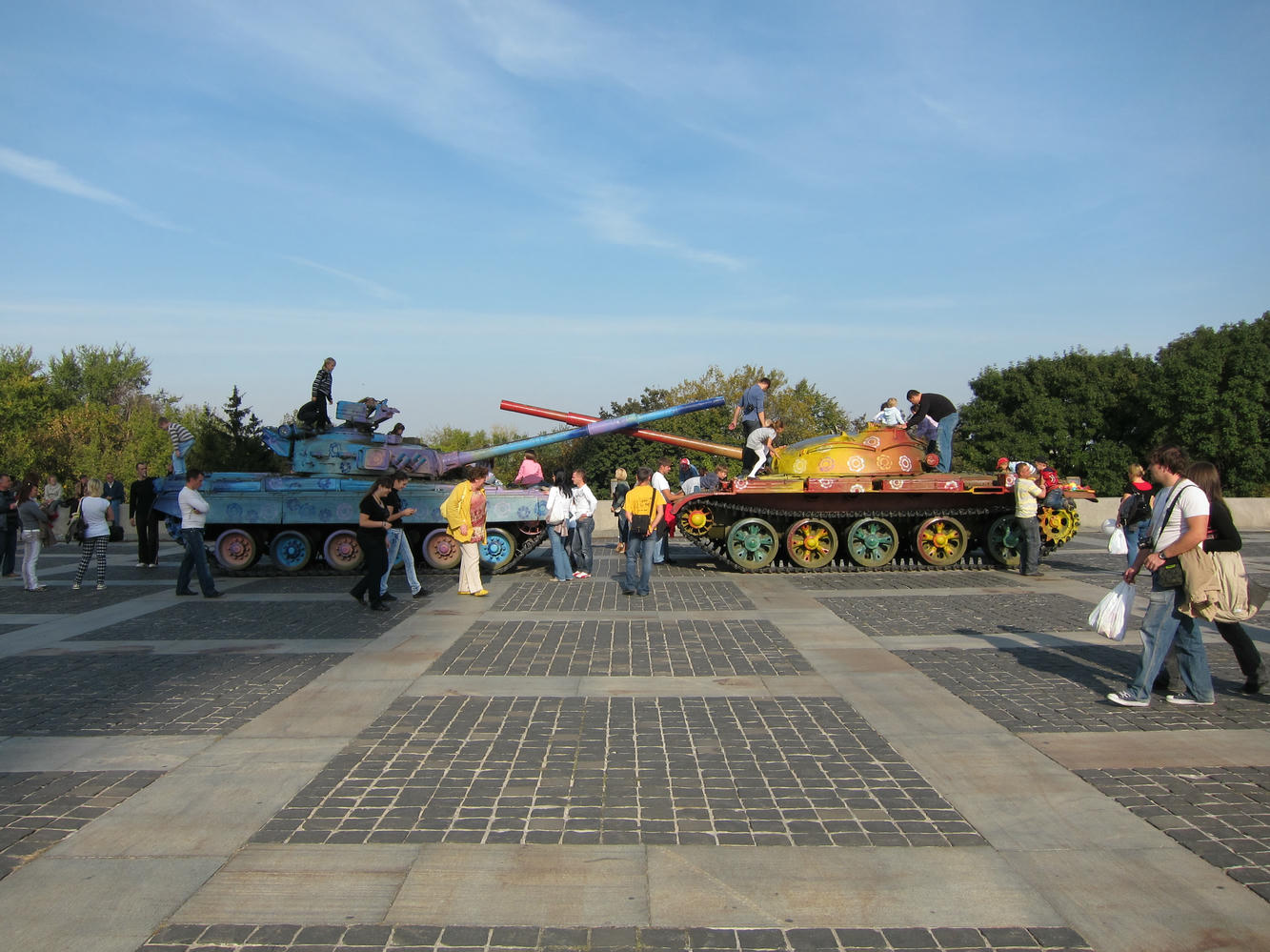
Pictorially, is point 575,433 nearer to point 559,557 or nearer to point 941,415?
point 559,557

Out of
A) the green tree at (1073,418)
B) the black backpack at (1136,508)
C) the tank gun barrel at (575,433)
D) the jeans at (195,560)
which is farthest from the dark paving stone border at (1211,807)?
the green tree at (1073,418)

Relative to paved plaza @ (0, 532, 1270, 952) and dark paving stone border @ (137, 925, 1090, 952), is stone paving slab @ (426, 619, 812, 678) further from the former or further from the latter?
dark paving stone border @ (137, 925, 1090, 952)

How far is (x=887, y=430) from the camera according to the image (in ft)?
49.5

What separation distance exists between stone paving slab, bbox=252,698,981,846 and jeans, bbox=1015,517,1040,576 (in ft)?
26.1

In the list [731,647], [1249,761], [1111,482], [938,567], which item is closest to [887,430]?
[938,567]

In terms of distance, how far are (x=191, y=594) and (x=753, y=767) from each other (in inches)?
390

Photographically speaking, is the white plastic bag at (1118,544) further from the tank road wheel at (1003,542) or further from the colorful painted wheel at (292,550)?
the colorful painted wheel at (292,550)

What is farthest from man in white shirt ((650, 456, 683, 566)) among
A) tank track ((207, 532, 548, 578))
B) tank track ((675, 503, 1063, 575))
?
tank track ((207, 532, 548, 578))

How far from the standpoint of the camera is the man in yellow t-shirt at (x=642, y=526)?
37.5 feet

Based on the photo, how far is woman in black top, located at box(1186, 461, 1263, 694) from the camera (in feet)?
19.5

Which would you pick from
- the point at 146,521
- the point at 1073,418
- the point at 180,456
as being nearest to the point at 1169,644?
the point at 146,521

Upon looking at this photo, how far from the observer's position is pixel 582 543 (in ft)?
46.3

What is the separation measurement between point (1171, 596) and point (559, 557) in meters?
8.94

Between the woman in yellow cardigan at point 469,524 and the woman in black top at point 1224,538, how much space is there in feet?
26.1
